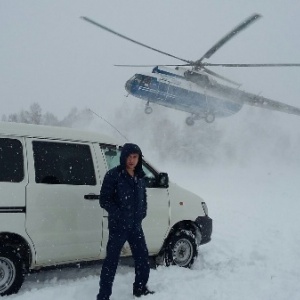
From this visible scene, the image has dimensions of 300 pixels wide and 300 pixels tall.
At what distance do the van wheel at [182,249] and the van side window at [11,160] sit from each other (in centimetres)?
245

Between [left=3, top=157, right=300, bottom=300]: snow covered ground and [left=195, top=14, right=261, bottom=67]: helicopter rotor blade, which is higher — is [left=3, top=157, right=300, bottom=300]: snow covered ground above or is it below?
below

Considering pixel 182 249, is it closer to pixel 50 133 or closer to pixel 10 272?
pixel 10 272

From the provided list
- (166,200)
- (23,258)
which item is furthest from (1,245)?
(166,200)

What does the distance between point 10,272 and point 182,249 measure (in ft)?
8.37

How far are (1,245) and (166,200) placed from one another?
2.28m

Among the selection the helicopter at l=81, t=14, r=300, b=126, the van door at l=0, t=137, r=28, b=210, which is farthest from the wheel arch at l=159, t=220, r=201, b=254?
the helicopter at l=81, t=14, r=300, b=126

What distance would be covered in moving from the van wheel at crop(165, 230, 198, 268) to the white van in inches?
9.6

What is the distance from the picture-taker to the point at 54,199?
4.54 m

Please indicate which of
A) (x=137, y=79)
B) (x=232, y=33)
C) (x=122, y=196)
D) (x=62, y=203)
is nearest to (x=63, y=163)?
(x=62, y=203)

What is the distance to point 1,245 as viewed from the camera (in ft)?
13.9

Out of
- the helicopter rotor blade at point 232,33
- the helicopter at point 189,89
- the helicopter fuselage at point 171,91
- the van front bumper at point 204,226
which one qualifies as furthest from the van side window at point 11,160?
the helicopter fuselage at point 171,91

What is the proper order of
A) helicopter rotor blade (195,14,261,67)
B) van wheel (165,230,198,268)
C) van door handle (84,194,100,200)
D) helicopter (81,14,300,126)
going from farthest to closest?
helicopter (81,14,300,126), helicopter rotor blade (195,14,261,67), van wheel (165,230,198,268), van door handle (84,194,100,200)

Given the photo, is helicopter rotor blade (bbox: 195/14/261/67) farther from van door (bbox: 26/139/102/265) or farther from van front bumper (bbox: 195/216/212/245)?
van door (bbox: 26/139/102/265)

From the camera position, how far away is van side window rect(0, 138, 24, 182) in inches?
170
